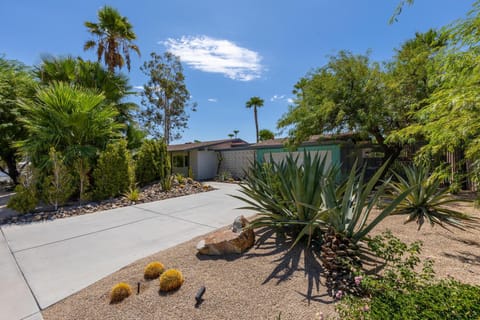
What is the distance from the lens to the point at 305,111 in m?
8.78

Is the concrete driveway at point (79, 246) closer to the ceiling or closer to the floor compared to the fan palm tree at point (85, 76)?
closer to the floor

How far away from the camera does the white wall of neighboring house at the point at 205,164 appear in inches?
647

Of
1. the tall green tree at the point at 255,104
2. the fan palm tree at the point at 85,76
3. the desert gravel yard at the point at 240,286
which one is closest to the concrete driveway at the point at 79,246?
the desert gravel yard at the point at 240,286

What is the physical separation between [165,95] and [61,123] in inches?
608

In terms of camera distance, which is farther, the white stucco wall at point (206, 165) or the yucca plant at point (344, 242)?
the white stucco wall at point (206, 165)

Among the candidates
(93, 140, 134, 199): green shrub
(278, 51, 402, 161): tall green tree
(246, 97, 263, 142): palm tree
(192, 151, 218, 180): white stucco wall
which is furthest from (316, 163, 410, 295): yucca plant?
(246, 97, 263, 142): palm tree

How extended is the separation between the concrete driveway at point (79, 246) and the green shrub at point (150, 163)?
4.25m

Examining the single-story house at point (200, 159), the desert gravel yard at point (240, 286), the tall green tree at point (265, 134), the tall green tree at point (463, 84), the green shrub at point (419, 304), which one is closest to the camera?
the green shrub at point (419, 304)

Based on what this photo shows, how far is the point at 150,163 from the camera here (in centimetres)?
1096

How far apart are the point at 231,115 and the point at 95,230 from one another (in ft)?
67.6

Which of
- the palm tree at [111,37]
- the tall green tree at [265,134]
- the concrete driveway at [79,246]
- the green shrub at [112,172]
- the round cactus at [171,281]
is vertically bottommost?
the concrete driveway at [79,246]

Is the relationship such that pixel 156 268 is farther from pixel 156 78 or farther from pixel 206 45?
pixel 156 78

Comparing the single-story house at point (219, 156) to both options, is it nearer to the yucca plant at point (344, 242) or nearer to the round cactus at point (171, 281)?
the yucca plant at point (344, 242)

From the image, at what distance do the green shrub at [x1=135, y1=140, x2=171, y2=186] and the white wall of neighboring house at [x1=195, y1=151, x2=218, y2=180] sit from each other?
534cm
